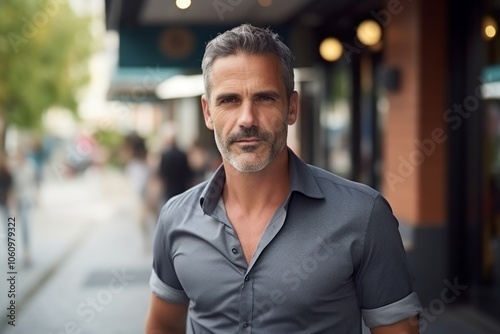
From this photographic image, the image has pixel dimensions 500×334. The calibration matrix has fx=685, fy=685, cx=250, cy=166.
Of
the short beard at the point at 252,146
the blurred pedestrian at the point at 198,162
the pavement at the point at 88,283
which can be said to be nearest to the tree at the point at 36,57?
the pavement at the point at 88,283

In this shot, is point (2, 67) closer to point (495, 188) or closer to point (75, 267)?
point (75, 267)

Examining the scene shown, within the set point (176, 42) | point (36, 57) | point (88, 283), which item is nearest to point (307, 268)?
point (176, 42)

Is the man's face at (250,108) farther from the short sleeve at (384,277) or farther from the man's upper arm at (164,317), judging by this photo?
the man's upper arm at (164,317)

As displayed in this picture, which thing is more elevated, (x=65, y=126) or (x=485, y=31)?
(x=485, y=31)

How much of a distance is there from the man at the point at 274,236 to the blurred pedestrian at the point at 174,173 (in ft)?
28.5

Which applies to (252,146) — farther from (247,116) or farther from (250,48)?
(250,48)

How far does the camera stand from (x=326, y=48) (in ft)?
32.3

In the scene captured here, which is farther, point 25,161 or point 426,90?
point 25,161

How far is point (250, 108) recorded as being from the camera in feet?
6.11

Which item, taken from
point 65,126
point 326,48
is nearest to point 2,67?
point 326,48

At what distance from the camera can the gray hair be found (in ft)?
6.22

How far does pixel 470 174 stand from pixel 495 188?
0.38m

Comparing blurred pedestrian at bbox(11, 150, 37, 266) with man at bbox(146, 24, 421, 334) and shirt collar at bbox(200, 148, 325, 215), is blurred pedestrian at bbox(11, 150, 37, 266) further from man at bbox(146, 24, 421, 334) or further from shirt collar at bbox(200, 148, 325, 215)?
man at bbox(146, 24, 421, 334)

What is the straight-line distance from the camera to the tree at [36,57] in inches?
695
